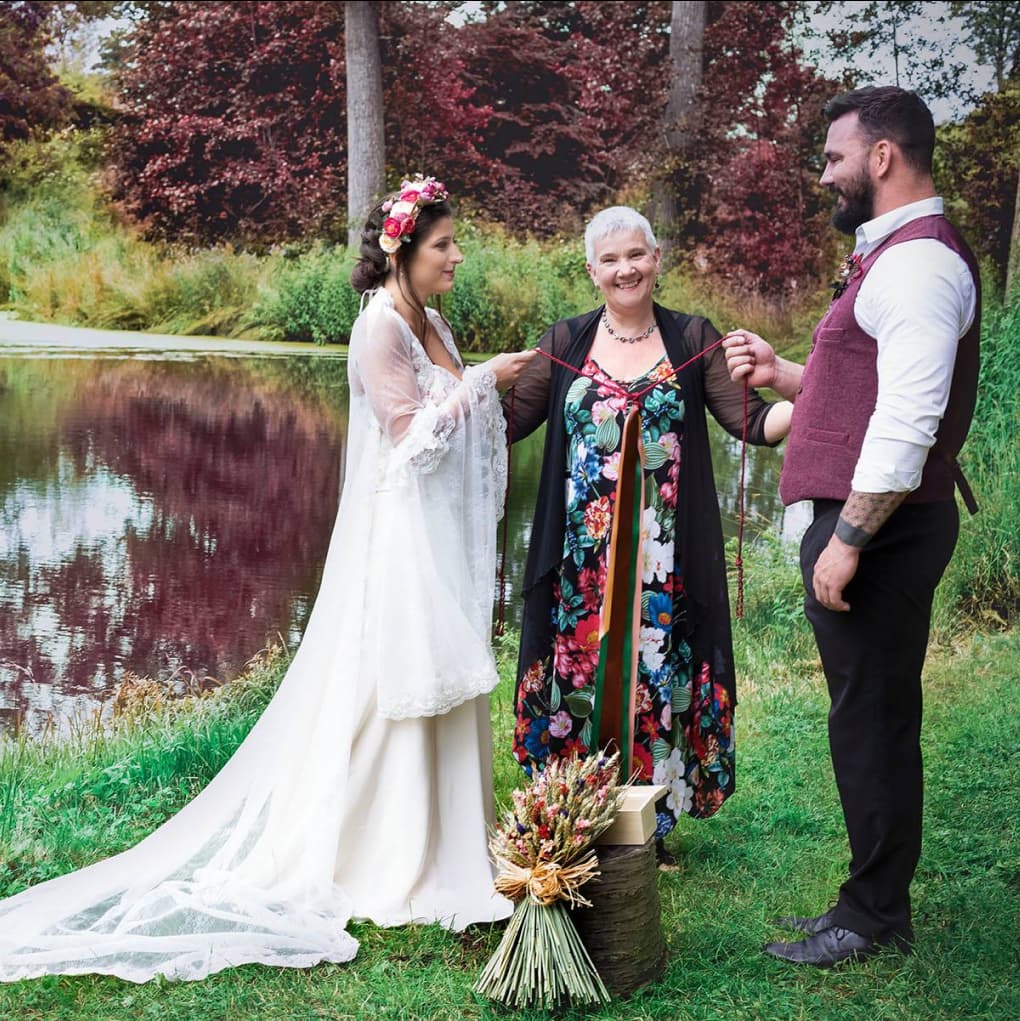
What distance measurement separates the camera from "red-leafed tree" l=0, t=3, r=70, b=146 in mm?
4324

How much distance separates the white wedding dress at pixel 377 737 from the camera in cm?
274

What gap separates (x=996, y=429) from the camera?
17.3ft

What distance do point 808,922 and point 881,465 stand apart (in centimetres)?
116

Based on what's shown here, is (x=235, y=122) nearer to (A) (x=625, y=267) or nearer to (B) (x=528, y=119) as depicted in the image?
(B) (x=528, y=119)

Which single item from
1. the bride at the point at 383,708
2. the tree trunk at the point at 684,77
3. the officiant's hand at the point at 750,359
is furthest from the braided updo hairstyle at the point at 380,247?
the tree trunk at the point at 684,77

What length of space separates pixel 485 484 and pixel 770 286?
2.70m

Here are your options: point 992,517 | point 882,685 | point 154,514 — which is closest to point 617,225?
point 882,685

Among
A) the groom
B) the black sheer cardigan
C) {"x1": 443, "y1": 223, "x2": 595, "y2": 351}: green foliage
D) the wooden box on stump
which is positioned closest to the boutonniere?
the groom

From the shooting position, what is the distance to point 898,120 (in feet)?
7.69

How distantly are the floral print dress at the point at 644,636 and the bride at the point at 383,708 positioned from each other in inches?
7.7

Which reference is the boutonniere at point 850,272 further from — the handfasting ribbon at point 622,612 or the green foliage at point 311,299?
the green foliage at point 311,299

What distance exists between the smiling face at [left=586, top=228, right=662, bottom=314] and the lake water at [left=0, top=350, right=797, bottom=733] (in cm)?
205

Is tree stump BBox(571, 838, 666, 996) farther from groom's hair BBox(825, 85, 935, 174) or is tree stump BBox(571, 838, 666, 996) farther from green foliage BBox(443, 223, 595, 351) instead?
green foliage BBox(443, 223, 595, 351)

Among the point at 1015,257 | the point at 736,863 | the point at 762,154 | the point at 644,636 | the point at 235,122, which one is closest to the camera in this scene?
the point at 644,636
